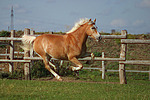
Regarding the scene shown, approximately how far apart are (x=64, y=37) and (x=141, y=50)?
728 inches

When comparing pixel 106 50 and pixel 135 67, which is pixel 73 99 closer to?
pixel 135 67

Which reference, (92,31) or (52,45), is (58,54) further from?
(92,31)

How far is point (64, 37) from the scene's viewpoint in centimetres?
925

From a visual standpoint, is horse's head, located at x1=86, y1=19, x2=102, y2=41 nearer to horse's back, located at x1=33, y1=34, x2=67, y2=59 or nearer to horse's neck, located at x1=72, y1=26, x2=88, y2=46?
horse's neck, located at x1=72, y1=26, x2=88, y2=46

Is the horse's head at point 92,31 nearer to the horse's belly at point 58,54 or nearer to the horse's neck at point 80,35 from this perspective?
the horse's neck at point 80,35

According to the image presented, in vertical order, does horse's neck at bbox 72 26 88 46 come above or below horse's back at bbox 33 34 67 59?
above

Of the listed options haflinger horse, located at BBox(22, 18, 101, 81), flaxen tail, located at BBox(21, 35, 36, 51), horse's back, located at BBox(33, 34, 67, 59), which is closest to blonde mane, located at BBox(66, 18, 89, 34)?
haflinger horse, located at BBox(22, 18, 101, 81)

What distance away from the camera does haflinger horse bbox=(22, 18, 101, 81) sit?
29.2 feet

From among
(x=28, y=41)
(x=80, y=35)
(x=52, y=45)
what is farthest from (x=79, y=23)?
(x=28, y=41)

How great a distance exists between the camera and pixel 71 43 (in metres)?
9.01

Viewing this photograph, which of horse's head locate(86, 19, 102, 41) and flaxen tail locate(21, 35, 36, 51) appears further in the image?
flaxen tail locate(21, 35, 36, 51)

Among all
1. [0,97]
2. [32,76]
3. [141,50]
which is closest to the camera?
[0,97]

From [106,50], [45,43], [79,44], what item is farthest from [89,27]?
[106,50]

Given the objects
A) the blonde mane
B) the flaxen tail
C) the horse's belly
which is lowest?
the horse's belly
